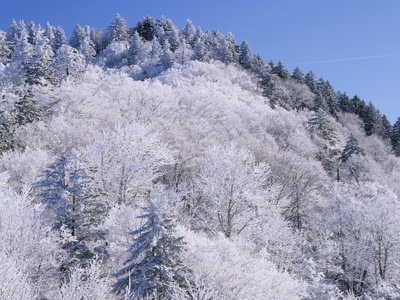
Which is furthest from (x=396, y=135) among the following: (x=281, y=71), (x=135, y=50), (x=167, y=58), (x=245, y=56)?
(x=135, y=50)

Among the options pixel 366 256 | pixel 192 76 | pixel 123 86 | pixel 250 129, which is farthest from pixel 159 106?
pixel 366 256

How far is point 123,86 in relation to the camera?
54.9 metres

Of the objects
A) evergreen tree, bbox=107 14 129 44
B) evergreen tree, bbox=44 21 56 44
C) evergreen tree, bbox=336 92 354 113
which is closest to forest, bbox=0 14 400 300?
evergreen tree, bbox=336 92 354 113

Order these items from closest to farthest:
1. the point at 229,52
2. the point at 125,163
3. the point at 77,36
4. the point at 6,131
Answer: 1. the point at 125,163
2. the point at 6,131
3. the point at 229,52
4. the point at 77,36

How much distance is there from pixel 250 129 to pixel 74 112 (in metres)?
29.5

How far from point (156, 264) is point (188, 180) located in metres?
25.8

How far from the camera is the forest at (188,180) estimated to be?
1669 cm

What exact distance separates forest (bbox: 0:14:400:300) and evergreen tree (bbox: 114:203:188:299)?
0.30 ft

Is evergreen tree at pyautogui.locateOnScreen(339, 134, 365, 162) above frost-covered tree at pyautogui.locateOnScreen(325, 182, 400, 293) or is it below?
above

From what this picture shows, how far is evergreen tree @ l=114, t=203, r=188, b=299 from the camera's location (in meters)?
14.9

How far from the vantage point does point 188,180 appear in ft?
134

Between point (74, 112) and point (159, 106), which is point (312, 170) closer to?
point (159, 106)

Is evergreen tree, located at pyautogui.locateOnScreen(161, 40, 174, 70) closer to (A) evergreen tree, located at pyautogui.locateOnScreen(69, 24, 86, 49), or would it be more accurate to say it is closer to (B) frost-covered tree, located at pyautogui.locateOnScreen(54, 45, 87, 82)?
(B) frost-covered tree, located at pyautogui.locateOnScreen(54, 45, 87, 82)

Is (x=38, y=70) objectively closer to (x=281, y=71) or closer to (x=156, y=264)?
(x=156, y=264)
